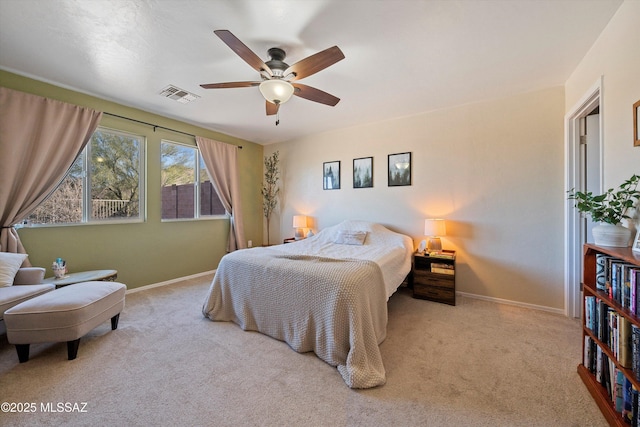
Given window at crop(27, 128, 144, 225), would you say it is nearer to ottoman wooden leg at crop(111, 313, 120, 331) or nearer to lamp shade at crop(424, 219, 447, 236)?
ottoman wooden leg at crop(111, 313, 120, 331)

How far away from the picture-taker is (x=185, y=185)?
408 cm

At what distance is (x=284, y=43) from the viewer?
2.04 metres

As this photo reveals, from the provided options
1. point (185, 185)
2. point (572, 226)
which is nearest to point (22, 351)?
point (185, 185)

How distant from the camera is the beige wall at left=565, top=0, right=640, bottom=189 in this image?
150 cm

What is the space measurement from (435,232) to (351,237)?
→ 3.72ft

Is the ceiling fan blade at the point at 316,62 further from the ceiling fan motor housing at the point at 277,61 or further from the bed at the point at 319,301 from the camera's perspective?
the bed at the point at 319,301

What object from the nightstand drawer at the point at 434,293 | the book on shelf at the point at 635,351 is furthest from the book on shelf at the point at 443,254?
the book on shelf at the point at 635,351

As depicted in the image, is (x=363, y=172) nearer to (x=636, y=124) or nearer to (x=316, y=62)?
(x=316, y=62)

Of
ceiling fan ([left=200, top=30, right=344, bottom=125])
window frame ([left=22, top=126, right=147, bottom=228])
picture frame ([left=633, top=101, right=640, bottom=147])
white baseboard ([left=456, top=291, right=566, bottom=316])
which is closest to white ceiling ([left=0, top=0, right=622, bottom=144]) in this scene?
ceiling fan ([left=200, top=30, right=344, bottom=125])

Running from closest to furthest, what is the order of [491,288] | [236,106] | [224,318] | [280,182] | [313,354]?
1. [313,354]
2. [224,318]
3. [491,288]
4. [236,106]
5. [280,182]

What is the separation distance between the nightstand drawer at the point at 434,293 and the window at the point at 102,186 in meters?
4.09

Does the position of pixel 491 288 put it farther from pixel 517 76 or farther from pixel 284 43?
pixel 284 43

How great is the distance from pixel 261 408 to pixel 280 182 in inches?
161

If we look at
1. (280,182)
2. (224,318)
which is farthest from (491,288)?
(280,182)
